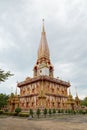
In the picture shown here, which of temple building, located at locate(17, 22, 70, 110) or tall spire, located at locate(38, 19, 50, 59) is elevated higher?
tall spire, located at locate(38, 19, 50, 59)

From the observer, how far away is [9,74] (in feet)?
59.0

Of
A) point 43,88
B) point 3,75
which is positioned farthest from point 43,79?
point 3,75

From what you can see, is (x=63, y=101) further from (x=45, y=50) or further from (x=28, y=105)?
(x=45, y=50)

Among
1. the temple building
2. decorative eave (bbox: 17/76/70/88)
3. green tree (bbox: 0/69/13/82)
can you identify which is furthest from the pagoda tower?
green tree (bbox: 0/69/13/82)

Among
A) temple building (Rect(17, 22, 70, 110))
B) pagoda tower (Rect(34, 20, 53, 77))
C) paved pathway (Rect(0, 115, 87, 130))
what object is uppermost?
pagoda tower (Rect(34, 20, 53, 77))

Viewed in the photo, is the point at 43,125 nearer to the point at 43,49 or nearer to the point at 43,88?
the point at 43,88

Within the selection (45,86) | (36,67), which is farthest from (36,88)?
(36,67)

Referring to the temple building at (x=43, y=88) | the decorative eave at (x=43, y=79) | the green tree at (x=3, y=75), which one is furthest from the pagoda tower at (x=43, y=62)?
the green tree at (x=3, y=75)

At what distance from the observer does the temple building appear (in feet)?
119

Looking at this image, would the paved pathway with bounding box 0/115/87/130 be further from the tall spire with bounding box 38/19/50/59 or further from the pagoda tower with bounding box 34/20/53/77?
the tall spire with bounding box 38/19/50/59

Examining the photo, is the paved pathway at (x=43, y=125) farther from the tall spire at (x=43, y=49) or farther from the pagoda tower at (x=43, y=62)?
the tall spire at (x=43, y=49)

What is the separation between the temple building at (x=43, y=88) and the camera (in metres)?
36.3

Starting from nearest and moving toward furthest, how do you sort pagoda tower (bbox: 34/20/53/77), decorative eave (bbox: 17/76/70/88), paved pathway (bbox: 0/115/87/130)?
paved pathway (bbox: 0/115/87/130)
decorative eave (bbox: 17/76/70/88)
pagoda tower (bbox: 34/20/53/77)

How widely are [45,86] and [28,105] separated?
7946mm
